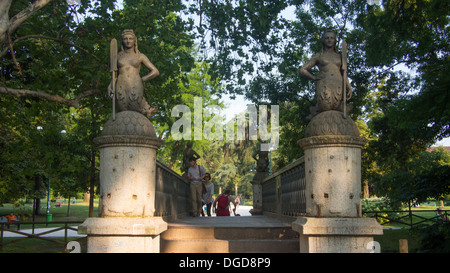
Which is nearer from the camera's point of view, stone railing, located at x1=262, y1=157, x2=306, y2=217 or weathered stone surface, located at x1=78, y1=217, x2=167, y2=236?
weathered stone surface, located at x1=78, y1=217, x2=167, y2=236

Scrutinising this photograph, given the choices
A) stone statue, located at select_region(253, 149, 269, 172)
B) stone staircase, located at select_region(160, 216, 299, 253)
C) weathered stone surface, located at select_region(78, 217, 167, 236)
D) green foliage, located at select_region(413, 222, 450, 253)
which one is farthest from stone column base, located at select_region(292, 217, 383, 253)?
stone statue, located at select_region(253, 149, 269, 172)

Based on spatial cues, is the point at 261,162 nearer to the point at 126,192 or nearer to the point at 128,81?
the point at 128,81

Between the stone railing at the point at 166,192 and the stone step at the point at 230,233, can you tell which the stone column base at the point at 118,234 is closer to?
the stone step at the point at 230,233

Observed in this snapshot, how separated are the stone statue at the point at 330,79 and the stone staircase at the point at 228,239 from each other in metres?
2.43

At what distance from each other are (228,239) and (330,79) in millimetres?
3531

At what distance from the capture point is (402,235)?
17.6 meters

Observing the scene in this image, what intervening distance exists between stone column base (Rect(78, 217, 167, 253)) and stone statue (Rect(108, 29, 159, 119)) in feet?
5.96

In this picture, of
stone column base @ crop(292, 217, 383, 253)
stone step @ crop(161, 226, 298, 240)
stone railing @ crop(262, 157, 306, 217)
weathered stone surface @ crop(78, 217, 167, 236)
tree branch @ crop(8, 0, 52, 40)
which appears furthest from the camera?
tree branch @ crop(8, 0, 52, 40)

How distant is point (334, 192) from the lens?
6262mm

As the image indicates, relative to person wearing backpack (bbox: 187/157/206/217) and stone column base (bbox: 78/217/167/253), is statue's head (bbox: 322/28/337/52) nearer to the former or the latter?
stone column base (bbox: 78/217/167/253)

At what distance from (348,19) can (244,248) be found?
52.1 feet

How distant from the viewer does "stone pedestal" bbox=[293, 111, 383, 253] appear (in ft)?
20.0

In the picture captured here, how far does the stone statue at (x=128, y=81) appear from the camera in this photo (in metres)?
6.96
